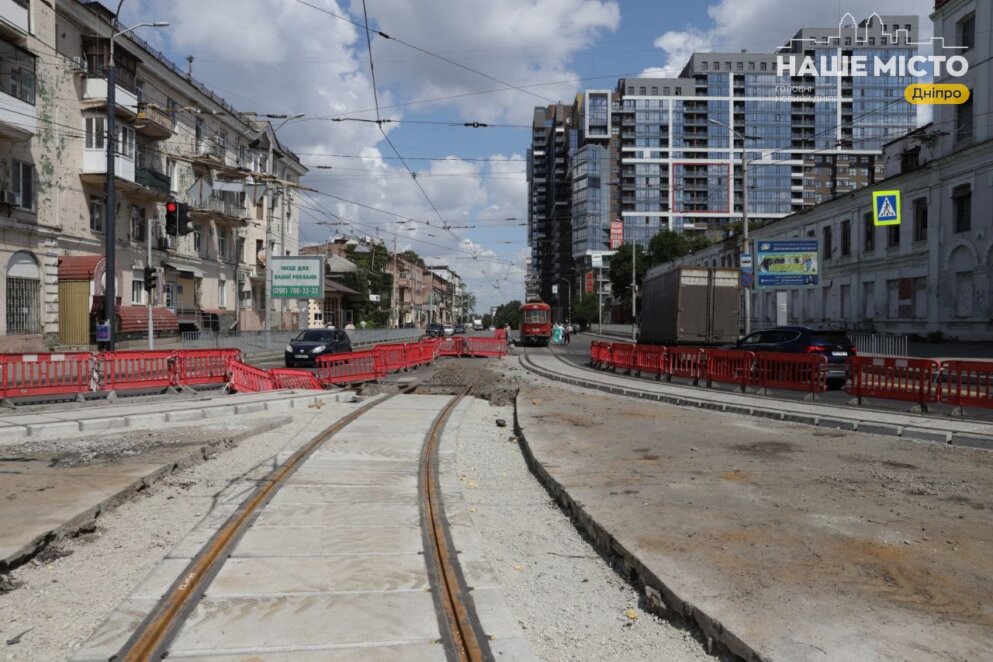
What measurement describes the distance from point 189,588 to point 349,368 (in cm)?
1679

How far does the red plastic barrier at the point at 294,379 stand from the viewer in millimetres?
18672

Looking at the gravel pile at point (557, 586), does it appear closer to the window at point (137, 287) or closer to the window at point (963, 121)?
the window at point (137, 287)

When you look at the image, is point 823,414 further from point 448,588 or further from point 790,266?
point 790,266

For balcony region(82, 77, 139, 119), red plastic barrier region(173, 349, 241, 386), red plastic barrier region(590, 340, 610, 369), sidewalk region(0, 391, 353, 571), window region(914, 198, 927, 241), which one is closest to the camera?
sidewalk region(0, 391, 353, 571)

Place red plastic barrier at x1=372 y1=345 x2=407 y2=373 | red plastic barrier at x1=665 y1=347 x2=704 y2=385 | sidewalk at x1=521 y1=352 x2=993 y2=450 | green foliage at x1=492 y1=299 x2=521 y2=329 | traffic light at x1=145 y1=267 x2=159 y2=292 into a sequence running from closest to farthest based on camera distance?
sidewalk at x1=521 y1=352 x2=993 y2=450 → red plastic barrier at x1=665 y1=347 x2=704 y2=385 → traffic light at x1=145 y1=267 x2=159 y2=292 → red plastic barrier at x1=372 y1=345 x2=407 y2=373 → green foliage at x1=492 y1=299 x2=521 y2=329

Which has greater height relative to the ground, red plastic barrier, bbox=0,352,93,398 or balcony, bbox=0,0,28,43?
balcony, bbox=0,0,28,43

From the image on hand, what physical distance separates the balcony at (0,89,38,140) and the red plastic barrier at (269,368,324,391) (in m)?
15.2

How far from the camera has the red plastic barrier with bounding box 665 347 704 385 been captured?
20.1m

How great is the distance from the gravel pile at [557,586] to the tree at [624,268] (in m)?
81.9

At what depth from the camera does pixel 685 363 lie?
68.8 feet

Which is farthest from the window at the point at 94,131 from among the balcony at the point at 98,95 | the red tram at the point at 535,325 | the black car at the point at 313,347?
the red tram at the point at 535,325

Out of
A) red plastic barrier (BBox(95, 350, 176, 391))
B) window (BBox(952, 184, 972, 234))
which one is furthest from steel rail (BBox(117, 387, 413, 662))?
window (BBox(952, 184, 972, 234))

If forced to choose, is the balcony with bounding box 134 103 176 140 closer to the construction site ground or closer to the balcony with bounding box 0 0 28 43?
the balcony with bounding box 0 0 28 43

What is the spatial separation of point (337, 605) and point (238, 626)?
579 millimetres
